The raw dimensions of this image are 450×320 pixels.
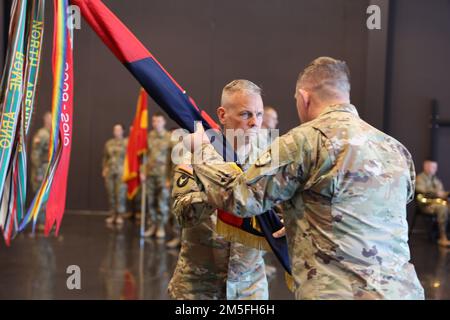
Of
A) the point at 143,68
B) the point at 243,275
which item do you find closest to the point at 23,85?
the point at 143,68

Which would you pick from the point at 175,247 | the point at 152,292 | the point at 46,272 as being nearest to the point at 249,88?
the point at 152,292

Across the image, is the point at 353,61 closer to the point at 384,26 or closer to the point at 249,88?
the point at 384,26

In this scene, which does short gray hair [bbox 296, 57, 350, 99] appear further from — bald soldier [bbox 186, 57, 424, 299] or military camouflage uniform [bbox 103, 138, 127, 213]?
military camouflage uniform [bbox 103, 138, 127, 213]

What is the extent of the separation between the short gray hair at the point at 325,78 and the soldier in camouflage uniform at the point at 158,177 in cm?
557

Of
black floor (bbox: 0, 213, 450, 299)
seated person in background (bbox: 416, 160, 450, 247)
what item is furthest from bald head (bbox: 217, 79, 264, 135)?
seated person in background (bbox: 416, 160, 450, 247)

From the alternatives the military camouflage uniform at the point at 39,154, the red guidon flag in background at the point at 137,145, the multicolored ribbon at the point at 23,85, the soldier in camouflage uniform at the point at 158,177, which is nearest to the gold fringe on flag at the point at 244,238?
the multicolored ribbon at the point at 23,85

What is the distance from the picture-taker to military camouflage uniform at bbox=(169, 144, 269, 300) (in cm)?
→ 211

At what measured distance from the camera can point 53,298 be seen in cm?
411

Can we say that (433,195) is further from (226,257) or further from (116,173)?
(226,257)

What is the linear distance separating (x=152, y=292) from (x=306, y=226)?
3057 mm

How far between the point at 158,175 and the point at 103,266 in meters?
2.15

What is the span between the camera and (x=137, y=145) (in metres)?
7.37

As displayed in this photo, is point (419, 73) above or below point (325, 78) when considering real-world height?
above

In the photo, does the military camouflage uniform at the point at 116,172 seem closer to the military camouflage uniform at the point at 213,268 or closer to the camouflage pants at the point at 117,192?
the camouflage pants at the point at 117,192
